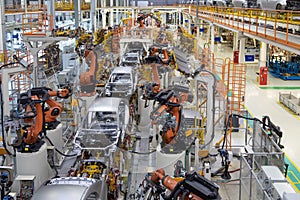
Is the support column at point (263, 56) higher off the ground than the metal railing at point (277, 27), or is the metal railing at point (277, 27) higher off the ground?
the metal railing at point (277, 27)

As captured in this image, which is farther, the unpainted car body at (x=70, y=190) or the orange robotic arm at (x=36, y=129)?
the orange robotic arm at (x=36, y=129)

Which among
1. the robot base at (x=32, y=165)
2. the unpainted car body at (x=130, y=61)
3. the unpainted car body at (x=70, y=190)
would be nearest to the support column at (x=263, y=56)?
the unpainted car body at (x=130, y=61)

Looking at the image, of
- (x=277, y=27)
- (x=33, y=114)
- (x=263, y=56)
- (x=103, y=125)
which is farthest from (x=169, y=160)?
(x=263, y=56)

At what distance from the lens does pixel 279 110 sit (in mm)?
14430

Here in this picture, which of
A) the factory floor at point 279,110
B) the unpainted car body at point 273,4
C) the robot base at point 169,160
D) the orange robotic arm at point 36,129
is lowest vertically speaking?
the factory floor at point 279,110

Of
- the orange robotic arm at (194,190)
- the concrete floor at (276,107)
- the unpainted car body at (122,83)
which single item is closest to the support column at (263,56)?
the concrete floor at (276,107)

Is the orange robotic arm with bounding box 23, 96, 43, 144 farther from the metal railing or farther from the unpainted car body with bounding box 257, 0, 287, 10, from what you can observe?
the unpainted car body with bounding box 257, 0, 287, 10

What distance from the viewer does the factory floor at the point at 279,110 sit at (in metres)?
9.74

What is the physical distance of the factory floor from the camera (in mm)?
9742

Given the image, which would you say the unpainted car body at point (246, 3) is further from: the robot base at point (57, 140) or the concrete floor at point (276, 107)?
the robot base at point (57, 140)

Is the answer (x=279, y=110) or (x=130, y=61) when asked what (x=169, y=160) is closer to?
(x=130, y=61)

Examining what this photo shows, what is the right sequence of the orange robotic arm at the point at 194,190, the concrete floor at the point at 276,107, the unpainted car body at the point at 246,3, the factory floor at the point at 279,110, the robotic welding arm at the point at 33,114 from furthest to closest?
the unpainted car body at the point at 246,3 → the concrete floor at the point at 276,107 → the factory floor at the point at 279,110 → the robotic welding arm at the point at 33,114 → the orange robotic arm at the point at 194,190

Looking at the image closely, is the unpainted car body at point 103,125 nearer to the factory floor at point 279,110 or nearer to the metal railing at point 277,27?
the factory floor at point 279,110

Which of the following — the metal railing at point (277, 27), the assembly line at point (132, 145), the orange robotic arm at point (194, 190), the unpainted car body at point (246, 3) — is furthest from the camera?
the unpainted car body at point (246, 3)
